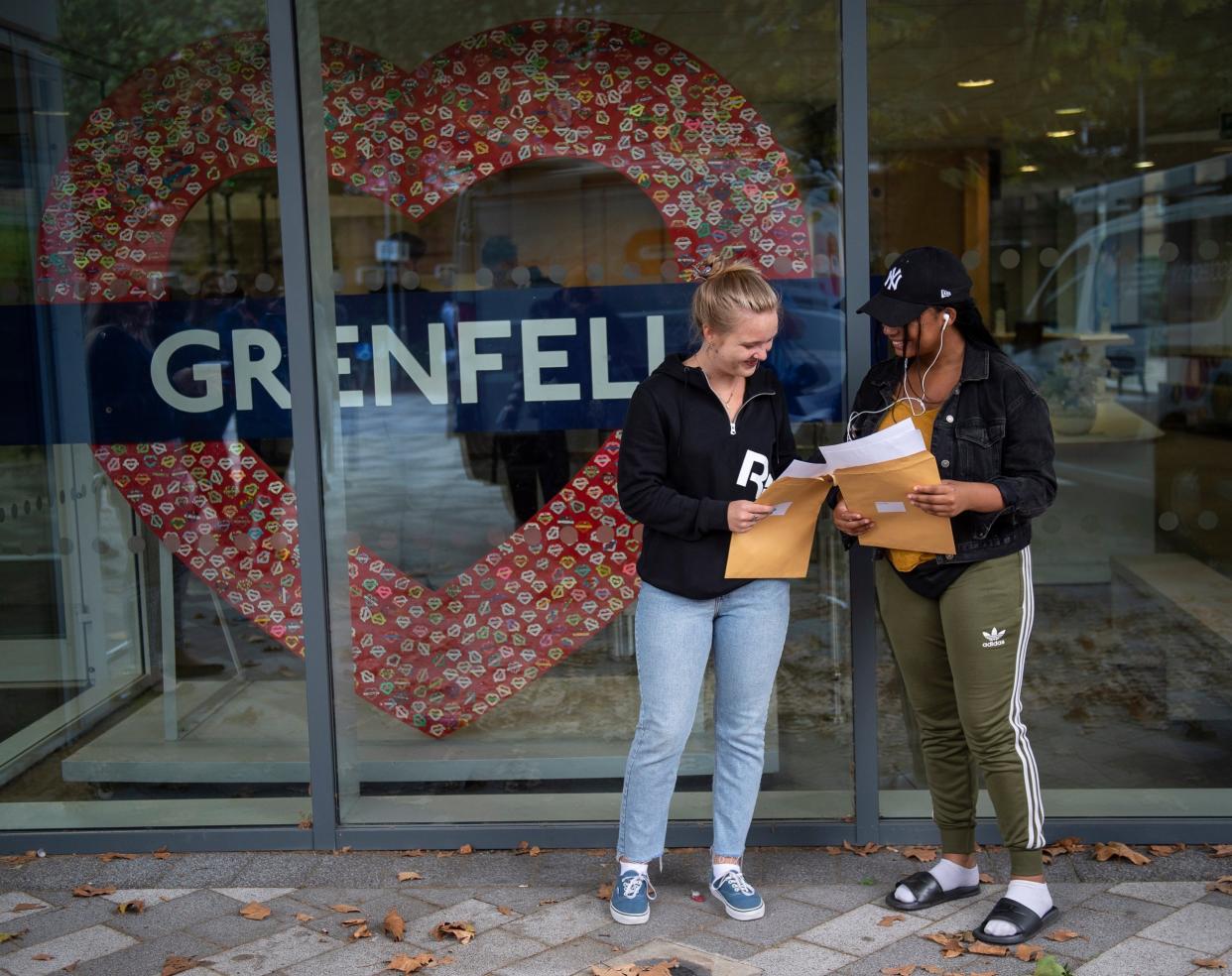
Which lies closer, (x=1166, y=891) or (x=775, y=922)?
(x=775, y=922)

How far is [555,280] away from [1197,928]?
8.69 feet

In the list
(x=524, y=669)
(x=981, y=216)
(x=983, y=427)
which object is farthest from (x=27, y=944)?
(x=981, y=216)

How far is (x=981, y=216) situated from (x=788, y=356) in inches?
45.2

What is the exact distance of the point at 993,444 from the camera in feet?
11.4

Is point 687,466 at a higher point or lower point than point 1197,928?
higher

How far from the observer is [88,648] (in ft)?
15.9

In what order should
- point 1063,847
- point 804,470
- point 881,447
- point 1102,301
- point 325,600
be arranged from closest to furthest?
point 881,447
point 804,470
point 1063,847
point 325,600
point 1102,301

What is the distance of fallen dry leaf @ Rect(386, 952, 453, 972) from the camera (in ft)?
11.5

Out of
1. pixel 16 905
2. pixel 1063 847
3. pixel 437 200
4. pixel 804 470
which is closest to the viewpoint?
pixel 804 470

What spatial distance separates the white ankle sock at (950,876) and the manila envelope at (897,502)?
955 mm

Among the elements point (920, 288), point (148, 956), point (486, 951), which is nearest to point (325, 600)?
point (148, 956)

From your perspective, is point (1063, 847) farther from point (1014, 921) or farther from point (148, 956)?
point (148, 956)

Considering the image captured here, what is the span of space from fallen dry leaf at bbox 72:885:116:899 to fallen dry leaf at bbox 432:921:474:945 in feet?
3.56

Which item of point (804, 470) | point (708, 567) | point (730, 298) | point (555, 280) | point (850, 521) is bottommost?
point (708, 567)
